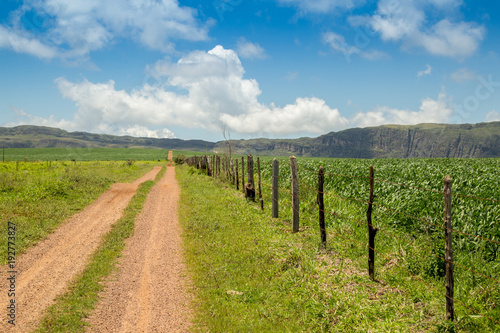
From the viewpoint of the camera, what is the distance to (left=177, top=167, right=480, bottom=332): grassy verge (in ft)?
18.0

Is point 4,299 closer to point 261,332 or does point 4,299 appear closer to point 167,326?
point 167,326

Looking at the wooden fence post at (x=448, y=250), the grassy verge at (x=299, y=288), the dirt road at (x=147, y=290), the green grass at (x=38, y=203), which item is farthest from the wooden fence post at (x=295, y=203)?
the green grass at (x=38, y=203)

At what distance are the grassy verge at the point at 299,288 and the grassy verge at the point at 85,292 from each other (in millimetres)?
2180

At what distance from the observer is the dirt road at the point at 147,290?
564 centimetres

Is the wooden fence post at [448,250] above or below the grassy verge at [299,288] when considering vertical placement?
above

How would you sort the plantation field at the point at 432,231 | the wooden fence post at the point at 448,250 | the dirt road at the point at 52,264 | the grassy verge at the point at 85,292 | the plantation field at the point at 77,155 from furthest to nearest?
the plantation field at the point at 77,155 < the dirt road at the point at 52,264 < the plantation field at the point at 432,231 < the grassy verge at the point at 85,292 < the wooden fence post at the point at 448,250

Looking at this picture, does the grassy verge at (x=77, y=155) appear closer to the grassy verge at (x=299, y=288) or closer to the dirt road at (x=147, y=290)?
the dirt road at (x=147, y=290)

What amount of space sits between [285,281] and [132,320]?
341cm

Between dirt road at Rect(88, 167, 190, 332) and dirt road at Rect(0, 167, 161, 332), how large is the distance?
3.54 feet

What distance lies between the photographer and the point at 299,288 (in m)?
6.70

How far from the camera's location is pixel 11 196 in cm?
1605

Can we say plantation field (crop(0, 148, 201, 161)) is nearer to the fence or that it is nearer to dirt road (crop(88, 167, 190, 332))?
dirt road (crop(88, 167, 190, 332))

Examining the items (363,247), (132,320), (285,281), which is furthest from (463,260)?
(132,320)

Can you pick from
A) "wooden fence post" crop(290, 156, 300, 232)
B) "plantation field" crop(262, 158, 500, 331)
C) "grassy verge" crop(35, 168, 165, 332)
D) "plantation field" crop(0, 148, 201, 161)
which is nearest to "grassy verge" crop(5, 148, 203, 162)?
"plantation field" crop(0, 148, 201, 161)
